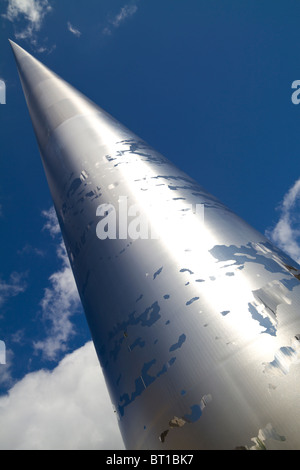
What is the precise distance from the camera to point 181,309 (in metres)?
1.26

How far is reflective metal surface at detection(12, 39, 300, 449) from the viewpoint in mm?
977

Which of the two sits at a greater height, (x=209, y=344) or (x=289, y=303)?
(x=289, y=303)

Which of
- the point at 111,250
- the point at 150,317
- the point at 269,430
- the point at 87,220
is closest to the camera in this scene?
the point at 269,430

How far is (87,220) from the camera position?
77.7 inches

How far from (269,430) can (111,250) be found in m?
1.17

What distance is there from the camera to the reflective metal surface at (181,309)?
0.98m

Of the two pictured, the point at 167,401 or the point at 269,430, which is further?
the point at 167,401

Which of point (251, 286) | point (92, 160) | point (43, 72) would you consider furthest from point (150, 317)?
point (43, 72)
